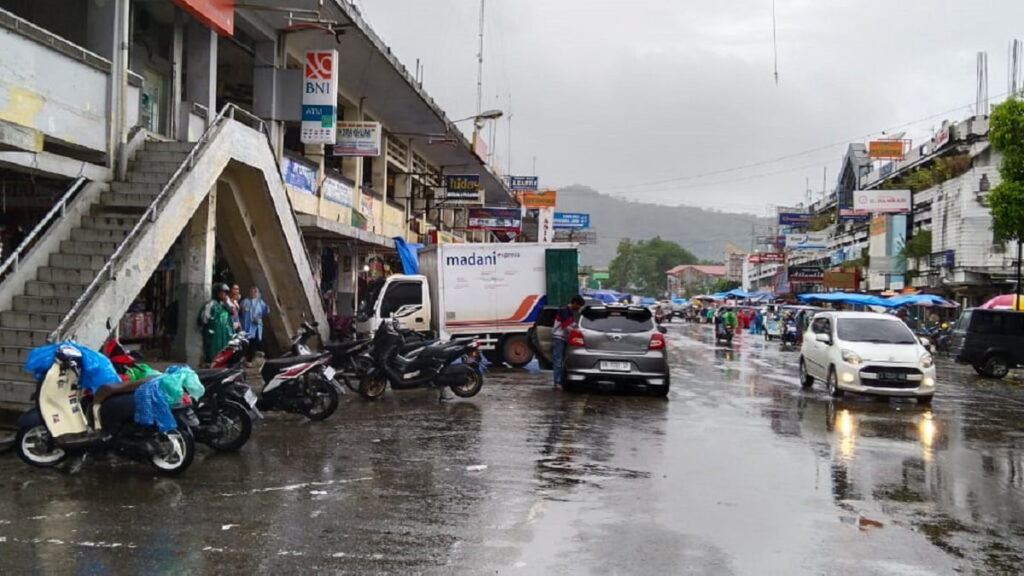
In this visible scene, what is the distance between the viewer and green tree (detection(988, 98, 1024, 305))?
22.0 meters

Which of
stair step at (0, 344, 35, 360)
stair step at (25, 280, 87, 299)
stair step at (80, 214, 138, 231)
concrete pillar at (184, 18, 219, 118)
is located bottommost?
stair step at (0, 344, 35, 360)

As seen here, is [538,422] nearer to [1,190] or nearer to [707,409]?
[707,409]

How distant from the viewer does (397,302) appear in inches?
763

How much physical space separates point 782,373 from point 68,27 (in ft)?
55.8

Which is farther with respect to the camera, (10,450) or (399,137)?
(399,137)

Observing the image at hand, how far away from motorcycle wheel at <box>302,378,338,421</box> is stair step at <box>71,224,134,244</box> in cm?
366

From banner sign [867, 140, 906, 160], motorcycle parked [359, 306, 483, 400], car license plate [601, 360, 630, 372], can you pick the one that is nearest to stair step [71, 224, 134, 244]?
motorcycle parked [359, 306, 483, 400]

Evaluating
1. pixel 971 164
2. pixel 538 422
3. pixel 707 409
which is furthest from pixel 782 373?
pixel 971 164

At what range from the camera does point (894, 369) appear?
14547 millimetres

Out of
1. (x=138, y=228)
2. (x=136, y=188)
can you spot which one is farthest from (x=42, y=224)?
(x=136, y=188)

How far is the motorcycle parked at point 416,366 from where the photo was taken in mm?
→ 13266

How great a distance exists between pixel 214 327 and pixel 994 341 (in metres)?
20.2

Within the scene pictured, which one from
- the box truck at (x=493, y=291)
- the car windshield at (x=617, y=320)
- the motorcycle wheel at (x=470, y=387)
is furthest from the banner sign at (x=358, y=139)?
the motorcycle wheel at (x=470, y=387)

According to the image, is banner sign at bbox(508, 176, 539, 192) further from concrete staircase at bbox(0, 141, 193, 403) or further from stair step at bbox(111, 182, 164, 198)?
stair step at bbox(111, 182, 164, 198)
